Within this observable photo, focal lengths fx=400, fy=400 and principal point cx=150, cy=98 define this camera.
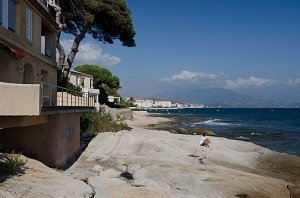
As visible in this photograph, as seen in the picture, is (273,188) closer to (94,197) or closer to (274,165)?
(274,165)

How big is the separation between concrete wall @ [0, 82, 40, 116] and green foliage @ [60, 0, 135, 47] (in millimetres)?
29320

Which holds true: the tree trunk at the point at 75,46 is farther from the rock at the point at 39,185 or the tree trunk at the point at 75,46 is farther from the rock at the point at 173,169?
the rock at the point at 39,185

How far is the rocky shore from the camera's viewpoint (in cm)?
1575

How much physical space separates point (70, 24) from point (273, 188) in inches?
1302

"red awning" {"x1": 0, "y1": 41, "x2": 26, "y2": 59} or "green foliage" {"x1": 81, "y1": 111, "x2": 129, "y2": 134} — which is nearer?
"red awning" {"x1": 0, "y1": 41, "x2": 26, "y2": 59}

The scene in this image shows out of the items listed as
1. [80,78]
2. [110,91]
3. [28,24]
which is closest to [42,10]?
[28,24]

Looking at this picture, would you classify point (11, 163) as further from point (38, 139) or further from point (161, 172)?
point (161, 172)

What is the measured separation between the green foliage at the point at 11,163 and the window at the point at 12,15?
699cm

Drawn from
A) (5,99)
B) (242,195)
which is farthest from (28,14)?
(242,195)

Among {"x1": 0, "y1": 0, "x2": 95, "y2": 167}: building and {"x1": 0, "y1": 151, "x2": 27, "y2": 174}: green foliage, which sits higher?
{"x1": 0, "y1": 0, "x2": 95, "y2": 167}: building

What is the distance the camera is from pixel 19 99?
14.9 metres

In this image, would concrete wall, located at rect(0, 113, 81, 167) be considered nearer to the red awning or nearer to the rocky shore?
the rocky shore

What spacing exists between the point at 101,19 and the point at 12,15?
26602mm

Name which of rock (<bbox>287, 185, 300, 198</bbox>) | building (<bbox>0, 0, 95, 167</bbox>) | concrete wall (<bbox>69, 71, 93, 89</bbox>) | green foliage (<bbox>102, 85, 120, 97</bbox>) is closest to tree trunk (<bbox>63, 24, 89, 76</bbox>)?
building (<bbox>0, 0, 95, 167</bbox>)
